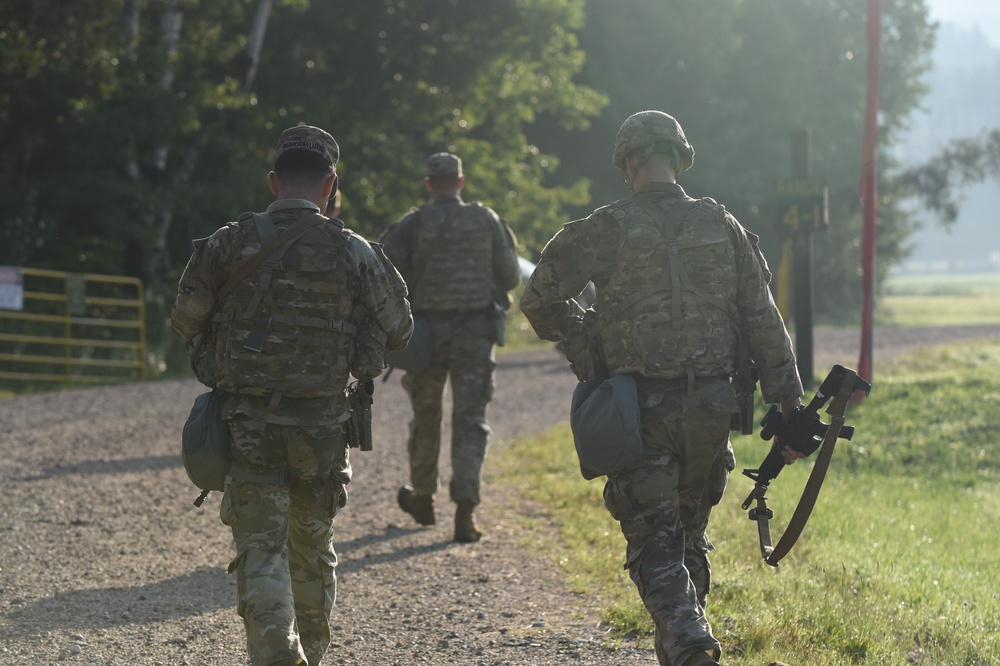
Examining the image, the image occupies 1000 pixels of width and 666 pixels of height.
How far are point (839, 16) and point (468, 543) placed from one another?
4215cm

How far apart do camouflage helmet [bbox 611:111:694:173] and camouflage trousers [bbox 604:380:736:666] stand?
88 cm

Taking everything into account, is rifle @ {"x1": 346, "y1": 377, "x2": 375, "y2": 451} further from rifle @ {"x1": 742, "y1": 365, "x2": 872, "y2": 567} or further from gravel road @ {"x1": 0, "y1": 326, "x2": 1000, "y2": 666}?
rifle @ {"x1": 742, "y1": 365, "x2": 872, "y2": 567}

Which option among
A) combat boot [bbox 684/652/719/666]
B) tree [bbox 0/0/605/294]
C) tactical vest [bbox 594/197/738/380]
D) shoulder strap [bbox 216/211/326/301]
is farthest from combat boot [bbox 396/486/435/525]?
tree [bbox 0/0/605/294]

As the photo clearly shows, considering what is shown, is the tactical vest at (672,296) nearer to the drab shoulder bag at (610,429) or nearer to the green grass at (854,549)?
the drab shoulder bag at (610,429)

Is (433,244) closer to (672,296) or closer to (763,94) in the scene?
(672,296)

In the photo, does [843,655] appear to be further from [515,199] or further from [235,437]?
[515,199]

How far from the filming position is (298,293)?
4.53 metres

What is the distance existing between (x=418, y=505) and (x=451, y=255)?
5.47ft

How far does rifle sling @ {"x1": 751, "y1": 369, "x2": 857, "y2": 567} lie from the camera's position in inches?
182

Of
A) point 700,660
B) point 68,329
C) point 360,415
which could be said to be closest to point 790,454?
point 700,660

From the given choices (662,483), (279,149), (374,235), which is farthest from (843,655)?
(374,235)

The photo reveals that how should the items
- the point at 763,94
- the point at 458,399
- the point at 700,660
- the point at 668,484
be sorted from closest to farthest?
the point at 700,660 → the point at 668,484 → the point at 458,399 → the point at 763,94

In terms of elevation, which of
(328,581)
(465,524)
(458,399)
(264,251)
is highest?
(264,251)

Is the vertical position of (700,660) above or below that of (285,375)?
below
